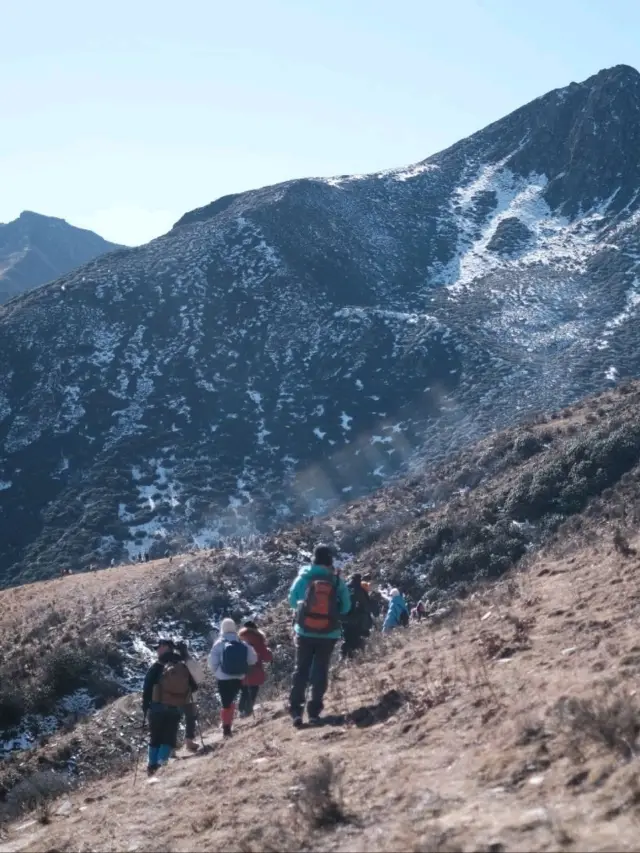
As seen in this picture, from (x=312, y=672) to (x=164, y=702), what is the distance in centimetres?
193

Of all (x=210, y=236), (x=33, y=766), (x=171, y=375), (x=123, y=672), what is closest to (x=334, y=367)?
(x=171, y=375)

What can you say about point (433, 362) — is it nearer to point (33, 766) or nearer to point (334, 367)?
point (334, 367)

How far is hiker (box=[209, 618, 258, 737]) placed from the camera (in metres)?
9.87

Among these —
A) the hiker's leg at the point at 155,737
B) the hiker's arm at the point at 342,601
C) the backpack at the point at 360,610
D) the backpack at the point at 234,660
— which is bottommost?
the backpack at the point at 360,610

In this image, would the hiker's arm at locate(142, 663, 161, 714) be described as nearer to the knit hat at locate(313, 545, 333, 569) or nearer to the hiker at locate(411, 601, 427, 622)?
the knit hat at locate(313, 545, 333, 569)

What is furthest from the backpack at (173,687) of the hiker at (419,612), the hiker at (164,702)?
the hiker at (419,612)

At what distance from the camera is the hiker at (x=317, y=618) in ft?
28.1

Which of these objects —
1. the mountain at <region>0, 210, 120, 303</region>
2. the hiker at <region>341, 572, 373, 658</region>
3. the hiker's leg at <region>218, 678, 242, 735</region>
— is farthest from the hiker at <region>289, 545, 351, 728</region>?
the mountain at <region>0, 210, 120, 303</region>

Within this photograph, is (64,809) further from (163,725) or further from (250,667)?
(250,667)

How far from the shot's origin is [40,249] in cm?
16712

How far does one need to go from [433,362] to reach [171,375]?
1720cm

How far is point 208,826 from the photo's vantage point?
6211mm

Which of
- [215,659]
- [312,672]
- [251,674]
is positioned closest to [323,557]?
[312,672]

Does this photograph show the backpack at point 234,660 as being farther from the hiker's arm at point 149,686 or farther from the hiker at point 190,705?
the hiker's arm at point 149,686
